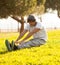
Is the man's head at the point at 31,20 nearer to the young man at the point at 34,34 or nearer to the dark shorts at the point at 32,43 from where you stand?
the young man at the point at 34,34

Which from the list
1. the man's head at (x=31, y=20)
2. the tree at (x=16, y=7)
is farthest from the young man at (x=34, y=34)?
the tree at (x=16, y=7)

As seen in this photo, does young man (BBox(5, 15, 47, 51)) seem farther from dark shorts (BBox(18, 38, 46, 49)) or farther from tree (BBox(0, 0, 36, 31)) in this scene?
tree (BBox(0, 0, 36, 31))

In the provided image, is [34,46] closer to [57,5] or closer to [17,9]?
[17,9]

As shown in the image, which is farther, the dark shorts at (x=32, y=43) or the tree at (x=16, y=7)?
the tree at (x=16, y=7)

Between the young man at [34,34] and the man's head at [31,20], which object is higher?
the man's head at [31,20]

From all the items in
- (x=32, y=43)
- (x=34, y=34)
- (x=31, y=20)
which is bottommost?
(x=32, y=43)

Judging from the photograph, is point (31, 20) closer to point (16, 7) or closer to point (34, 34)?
point (34, 34)

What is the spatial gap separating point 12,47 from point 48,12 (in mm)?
40288

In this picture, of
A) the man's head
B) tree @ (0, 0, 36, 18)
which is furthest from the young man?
tree @ (0, 0, 36, 18)

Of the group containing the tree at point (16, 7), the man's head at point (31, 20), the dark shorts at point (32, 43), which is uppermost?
the tree at point (16, 7)

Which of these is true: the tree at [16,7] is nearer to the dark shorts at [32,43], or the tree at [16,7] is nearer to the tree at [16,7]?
the tree at [16,7]

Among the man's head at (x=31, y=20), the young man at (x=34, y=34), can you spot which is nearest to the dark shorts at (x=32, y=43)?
the young man at (x=34, y=34)

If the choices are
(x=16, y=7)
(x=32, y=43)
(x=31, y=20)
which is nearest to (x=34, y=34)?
(x=32, y=43)

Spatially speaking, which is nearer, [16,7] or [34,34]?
[34,34]
